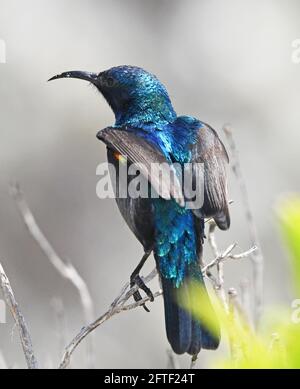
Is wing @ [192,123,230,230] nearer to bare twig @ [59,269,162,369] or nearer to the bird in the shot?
the bird

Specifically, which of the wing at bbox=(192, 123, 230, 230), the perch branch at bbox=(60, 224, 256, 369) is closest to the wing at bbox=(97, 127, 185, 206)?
the wing at bbox=(192, 123, 230, 230)

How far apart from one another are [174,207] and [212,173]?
21cm

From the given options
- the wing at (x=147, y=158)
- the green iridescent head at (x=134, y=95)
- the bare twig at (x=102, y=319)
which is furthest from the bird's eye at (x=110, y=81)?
the bare twig at (x=102, y=319)

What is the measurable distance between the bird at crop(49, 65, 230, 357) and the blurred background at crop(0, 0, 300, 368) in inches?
101

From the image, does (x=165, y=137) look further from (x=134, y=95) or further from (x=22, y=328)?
(x=22, y=328)

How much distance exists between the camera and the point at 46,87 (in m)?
6.96

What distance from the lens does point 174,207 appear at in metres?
3.42

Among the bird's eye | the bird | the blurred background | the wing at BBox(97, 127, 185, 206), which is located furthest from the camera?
the blurred background

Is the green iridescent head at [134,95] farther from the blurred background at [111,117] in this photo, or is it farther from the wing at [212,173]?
the blurred background at [111,117]

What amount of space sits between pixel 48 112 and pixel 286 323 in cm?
583

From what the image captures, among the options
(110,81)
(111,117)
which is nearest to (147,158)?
(110,81)

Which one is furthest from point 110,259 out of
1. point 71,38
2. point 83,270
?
point 71,38

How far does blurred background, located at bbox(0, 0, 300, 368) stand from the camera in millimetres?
6367
